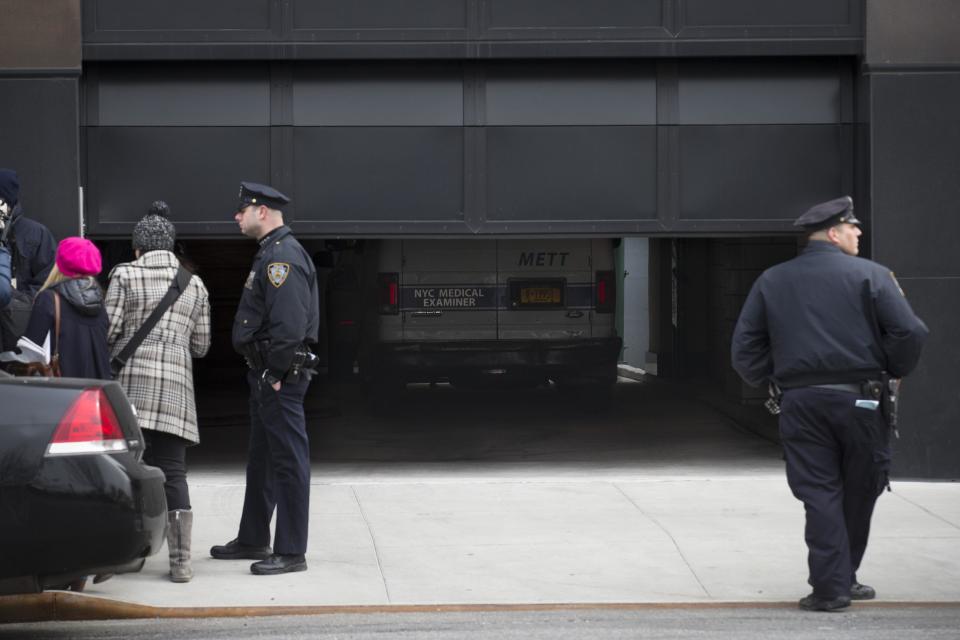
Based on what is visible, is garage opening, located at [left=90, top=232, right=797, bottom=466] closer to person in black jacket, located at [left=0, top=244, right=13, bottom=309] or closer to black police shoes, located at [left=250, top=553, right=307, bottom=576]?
person in black jacket, located at [left=0, top=244, right=13, bottom=309]

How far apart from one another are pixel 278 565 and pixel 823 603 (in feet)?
8.52

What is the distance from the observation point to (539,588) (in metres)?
6.84

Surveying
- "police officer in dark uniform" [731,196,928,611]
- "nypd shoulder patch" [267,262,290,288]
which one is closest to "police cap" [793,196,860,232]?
"police officer in dark uniform" [731,196,928,611]

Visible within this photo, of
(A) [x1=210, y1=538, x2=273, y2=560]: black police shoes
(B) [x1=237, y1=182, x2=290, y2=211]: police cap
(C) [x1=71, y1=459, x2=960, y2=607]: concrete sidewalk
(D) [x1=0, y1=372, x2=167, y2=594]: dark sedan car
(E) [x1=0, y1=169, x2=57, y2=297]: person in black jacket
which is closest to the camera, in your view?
(D) [x1=0, y1=372, x2=167, y2=594]: dark sedan car

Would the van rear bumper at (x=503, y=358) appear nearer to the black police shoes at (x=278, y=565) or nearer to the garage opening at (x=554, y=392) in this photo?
the garage opening at (x=554, y=392)

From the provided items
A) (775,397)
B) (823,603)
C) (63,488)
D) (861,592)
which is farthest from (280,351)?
(861,592)

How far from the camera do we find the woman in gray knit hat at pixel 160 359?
6945 millimetres

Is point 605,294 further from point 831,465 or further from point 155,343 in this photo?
point 831,465

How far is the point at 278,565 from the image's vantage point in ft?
23.1

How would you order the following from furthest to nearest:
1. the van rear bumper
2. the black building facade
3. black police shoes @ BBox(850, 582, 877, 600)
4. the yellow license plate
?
the yellow license plate
the van rear bumper
the black building facade
black police shoes @ BBox(850, 582, 877, 600)

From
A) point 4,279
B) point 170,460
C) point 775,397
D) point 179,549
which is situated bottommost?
point 179,549

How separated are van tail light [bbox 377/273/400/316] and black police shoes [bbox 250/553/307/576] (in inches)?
290

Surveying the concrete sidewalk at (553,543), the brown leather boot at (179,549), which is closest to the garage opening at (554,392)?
the concrete sidewalk at (553,543)

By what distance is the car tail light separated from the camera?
529 cm
